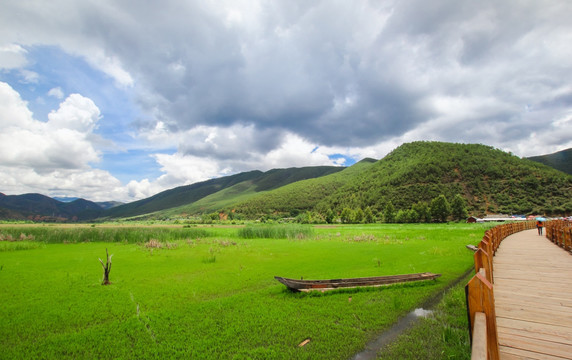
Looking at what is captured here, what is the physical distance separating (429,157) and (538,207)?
4751 centimetres

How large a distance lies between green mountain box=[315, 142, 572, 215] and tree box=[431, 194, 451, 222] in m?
16.6

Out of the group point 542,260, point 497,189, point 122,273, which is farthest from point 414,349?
point 497,189

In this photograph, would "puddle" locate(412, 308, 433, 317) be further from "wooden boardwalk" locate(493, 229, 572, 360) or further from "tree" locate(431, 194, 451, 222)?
"tree" locate(431, 194, 451, 222)

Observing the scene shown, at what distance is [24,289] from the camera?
1057 cm

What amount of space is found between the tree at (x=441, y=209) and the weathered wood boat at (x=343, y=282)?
7630 cm

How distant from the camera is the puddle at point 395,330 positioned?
5819mm

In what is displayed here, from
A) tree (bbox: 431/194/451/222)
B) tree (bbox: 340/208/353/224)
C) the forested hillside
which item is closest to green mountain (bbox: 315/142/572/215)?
the forested hillside

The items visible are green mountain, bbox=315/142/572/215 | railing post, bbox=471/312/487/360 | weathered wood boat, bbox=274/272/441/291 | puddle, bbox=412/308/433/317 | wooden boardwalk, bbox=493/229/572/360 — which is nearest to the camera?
railing post, bbox=471/312/487/360

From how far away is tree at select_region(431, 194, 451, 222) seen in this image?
7631 cm

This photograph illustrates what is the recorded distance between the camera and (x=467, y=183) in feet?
Answer: 324

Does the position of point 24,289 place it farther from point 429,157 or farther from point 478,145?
point 478,145

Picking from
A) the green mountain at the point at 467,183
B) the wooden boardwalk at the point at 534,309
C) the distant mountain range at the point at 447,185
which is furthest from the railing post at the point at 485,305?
the distant mountain range at the point at 447,185

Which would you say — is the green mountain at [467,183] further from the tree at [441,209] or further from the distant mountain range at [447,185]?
the tree at [441,209]

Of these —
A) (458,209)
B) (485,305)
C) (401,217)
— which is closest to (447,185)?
(458,209)
